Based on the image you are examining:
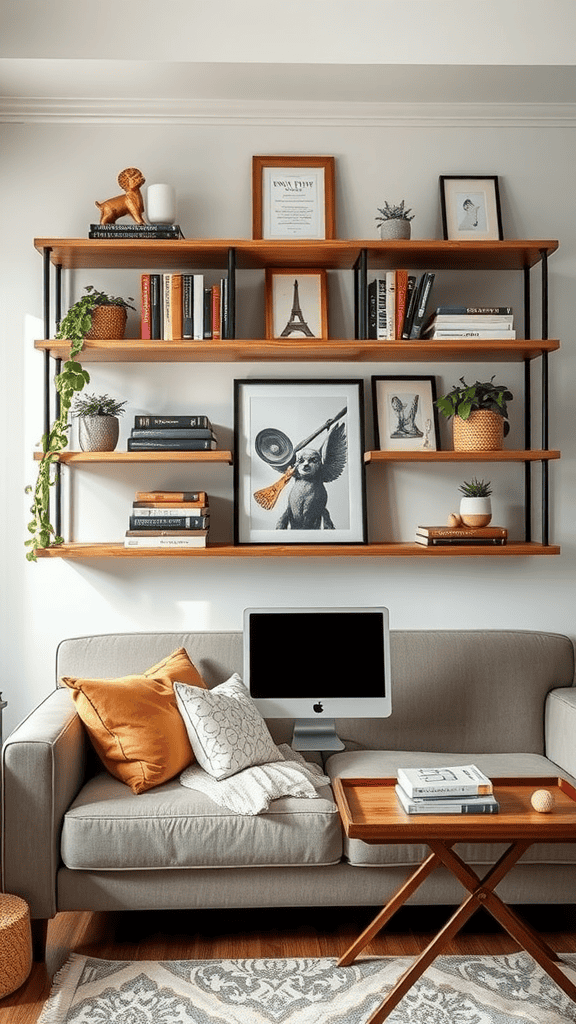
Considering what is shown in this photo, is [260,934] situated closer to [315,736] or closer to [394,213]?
[315,736]

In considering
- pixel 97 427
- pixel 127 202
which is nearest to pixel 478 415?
pixel 97 427

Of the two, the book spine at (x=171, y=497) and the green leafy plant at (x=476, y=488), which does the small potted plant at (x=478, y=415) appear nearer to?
the green leafy plant at (x=476, y=488)

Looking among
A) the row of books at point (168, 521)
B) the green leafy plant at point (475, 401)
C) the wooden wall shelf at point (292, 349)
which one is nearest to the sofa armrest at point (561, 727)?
the green leafy plant at point (475, 401)

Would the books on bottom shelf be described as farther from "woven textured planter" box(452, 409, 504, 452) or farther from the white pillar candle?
the white pillar candle

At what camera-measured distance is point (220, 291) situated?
323cm

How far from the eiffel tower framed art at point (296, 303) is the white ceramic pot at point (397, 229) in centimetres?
27

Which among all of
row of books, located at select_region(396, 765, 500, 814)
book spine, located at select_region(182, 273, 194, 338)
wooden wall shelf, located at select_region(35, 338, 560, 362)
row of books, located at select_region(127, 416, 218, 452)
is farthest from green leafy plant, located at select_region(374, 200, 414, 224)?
row of books, located at select_region(396, 765, 500, 814)

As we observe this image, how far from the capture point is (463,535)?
10.5 feet

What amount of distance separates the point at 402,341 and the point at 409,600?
0.93m

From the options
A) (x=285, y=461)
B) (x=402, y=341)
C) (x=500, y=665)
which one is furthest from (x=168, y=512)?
(x=500, y=665)

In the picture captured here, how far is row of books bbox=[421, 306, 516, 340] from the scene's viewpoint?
126 inches

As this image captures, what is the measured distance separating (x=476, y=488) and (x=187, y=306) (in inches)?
45.4

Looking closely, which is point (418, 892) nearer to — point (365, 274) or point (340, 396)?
point (340, 396)

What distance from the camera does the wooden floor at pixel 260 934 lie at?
2.59 m
